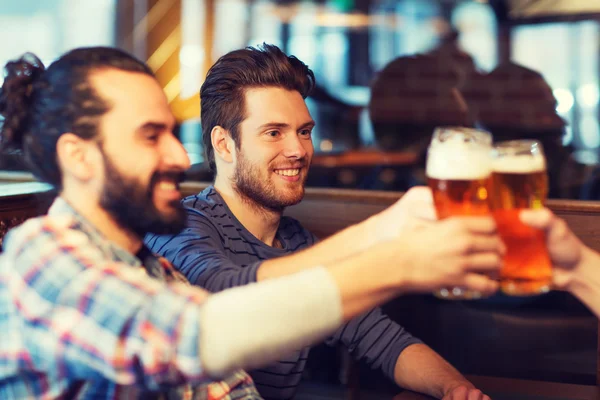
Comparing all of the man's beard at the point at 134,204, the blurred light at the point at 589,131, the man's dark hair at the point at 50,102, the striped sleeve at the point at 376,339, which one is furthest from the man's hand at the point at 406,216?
the blurred light at the point at 589,131

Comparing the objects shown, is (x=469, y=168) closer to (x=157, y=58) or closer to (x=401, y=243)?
(x=401, y=243)

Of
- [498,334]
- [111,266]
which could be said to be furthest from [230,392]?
[498,334]

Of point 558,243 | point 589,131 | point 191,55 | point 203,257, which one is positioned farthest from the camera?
point 191,55

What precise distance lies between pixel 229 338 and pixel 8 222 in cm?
116

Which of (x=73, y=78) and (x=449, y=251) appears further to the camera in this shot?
(x=73, y=78)

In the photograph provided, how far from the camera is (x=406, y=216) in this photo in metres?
1.29

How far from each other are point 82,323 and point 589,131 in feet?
18.8

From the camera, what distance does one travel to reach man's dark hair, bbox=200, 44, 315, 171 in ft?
6.57

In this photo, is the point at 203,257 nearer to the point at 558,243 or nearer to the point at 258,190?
the point at 258,190

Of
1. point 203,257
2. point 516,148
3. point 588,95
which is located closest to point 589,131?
point 588,95

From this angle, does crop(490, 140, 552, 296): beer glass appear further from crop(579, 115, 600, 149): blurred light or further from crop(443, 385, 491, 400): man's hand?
crop(579, 115, 600, 149): blurred light

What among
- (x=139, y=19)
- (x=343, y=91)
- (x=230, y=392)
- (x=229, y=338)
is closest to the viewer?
(x=229, y=338)

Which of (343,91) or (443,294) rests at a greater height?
(343,91)

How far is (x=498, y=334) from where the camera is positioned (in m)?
2.99
